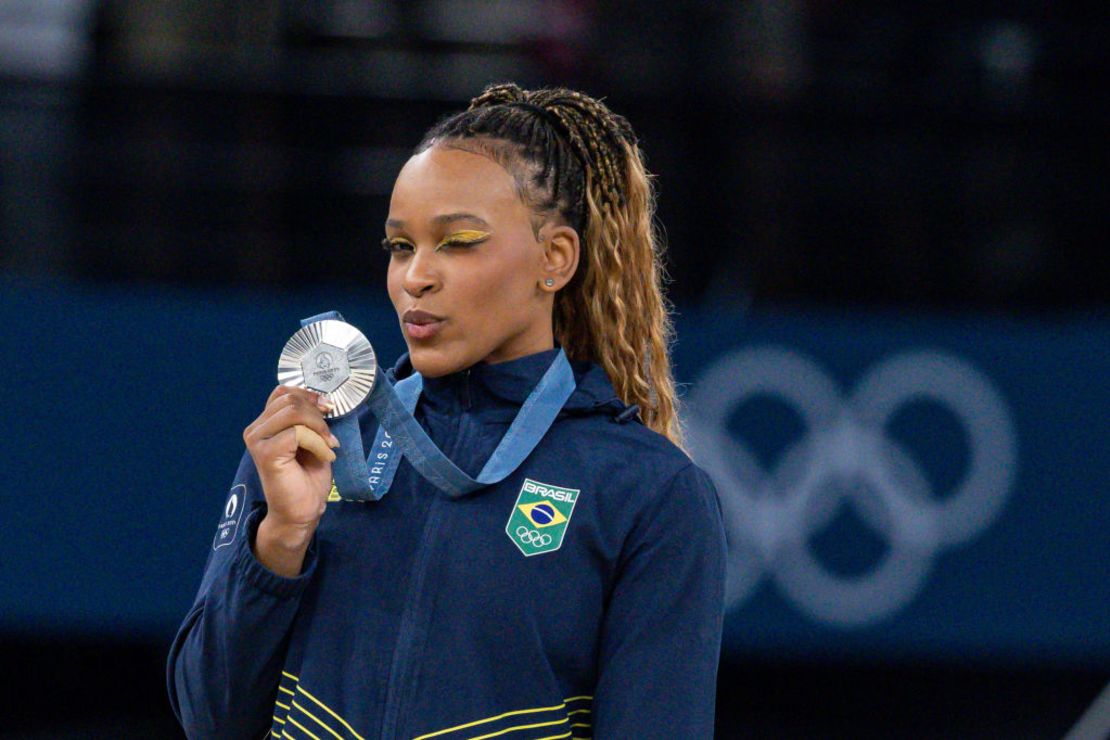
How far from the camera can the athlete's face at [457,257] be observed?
1.80 meters

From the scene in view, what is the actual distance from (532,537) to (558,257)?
1.17 feet

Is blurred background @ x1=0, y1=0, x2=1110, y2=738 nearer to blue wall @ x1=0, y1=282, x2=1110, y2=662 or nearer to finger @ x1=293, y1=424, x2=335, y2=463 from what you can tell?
blue wall @ x1=0, y1=282, x2=1110, y2=662

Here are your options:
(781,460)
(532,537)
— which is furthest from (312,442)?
(781,460)

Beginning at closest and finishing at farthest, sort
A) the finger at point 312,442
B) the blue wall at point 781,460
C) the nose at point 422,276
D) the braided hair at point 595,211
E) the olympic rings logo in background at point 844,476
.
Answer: the finger at point 312,442, the nose at point 422,276, the braided hair at point 595,211, the blue wall at point 781,460, the olympic rings logo in background at point 844,476

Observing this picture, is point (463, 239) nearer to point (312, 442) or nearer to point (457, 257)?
point (457, 257)

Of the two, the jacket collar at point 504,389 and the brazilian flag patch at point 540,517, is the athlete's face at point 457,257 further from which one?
the brazilian flag patch at point 540,517

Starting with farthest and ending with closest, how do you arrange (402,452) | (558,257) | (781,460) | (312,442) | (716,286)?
(716,286), (781,460), (558,257), (402,452), (312,442)

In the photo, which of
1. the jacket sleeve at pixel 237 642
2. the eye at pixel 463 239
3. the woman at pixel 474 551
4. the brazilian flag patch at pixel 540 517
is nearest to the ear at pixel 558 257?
the woman at pixel 474 551

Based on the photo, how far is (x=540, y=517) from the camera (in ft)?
5.75

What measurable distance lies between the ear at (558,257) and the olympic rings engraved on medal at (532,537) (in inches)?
12.2

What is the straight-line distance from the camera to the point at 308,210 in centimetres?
513

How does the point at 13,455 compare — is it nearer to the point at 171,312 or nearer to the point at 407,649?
the point at 171,312

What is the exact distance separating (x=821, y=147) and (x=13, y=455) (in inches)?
108

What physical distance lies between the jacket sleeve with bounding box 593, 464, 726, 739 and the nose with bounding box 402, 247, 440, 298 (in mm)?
348
